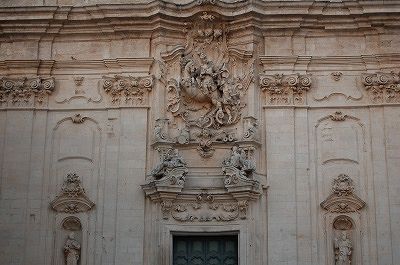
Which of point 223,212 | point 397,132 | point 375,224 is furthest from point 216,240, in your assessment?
point 397,132

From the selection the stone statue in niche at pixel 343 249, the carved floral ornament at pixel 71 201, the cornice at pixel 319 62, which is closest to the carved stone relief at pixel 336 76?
the cornice at pixel 319 62

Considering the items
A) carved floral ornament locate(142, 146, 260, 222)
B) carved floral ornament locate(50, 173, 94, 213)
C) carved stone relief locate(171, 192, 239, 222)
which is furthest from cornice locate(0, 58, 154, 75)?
carved stone relief locate(171, 192, 239, 222)

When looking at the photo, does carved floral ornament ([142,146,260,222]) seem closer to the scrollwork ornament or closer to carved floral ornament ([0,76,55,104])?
the scrollwork ornament

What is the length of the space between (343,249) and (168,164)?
3594 millimetres

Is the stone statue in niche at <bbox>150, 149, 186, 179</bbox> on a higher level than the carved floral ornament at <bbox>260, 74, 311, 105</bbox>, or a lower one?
lower

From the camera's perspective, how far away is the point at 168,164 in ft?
47.8

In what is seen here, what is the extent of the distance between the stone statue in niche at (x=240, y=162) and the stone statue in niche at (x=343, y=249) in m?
2.03

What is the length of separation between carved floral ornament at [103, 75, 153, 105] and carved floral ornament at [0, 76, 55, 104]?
1328mm

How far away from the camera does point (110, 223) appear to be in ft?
47.8

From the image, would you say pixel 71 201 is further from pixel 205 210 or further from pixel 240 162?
pixel 240 162

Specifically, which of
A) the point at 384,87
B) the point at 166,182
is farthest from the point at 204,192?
the point at 384,87

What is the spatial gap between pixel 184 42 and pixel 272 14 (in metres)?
1.85

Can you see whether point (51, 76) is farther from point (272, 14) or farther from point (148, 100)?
point (272, 14)

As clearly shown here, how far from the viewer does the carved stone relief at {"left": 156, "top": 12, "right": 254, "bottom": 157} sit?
1498 centimetres
